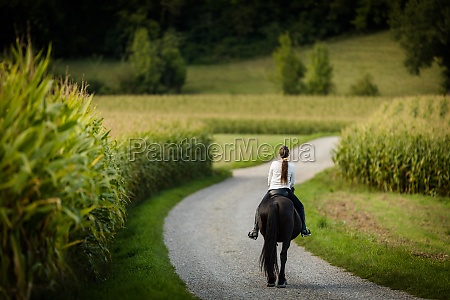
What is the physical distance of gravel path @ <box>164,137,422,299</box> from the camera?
11906 millimetres

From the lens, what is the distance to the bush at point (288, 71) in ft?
259

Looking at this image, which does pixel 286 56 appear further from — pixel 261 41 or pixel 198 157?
pixel 198 157

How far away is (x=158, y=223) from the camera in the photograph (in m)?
19.2

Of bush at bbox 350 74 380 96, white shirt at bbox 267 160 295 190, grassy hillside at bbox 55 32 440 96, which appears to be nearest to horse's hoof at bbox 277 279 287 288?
white shirt at bbox 267 160 295 190

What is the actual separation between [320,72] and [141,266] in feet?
218

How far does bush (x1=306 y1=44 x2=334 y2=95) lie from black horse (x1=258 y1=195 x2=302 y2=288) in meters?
66.1

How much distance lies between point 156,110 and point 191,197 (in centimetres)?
3783

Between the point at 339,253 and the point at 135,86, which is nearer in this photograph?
the point at 339,253

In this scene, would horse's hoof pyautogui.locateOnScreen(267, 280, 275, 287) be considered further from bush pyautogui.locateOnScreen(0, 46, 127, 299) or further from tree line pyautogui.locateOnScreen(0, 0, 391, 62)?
tree line pyautogui.locateOnScreen(0, 0, 391, 62)

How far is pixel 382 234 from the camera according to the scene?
18906mm

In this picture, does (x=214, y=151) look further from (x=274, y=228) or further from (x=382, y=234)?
(x=274, y=228)

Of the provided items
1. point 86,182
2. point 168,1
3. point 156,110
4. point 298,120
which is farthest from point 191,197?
point 168,1

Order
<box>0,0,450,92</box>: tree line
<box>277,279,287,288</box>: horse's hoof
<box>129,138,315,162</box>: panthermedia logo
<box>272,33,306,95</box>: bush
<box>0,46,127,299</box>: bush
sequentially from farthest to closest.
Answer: <box>0,0,450,92</box>: tree line → <box>272,33,306,95</box>: bush → <box>129,138,315,162</box>: panthermedia logo → <box>277,279,287,288</box>: horse's hoof → <box>0,46,127,299</box>: bush

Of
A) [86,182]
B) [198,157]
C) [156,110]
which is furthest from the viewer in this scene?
[156,110]
